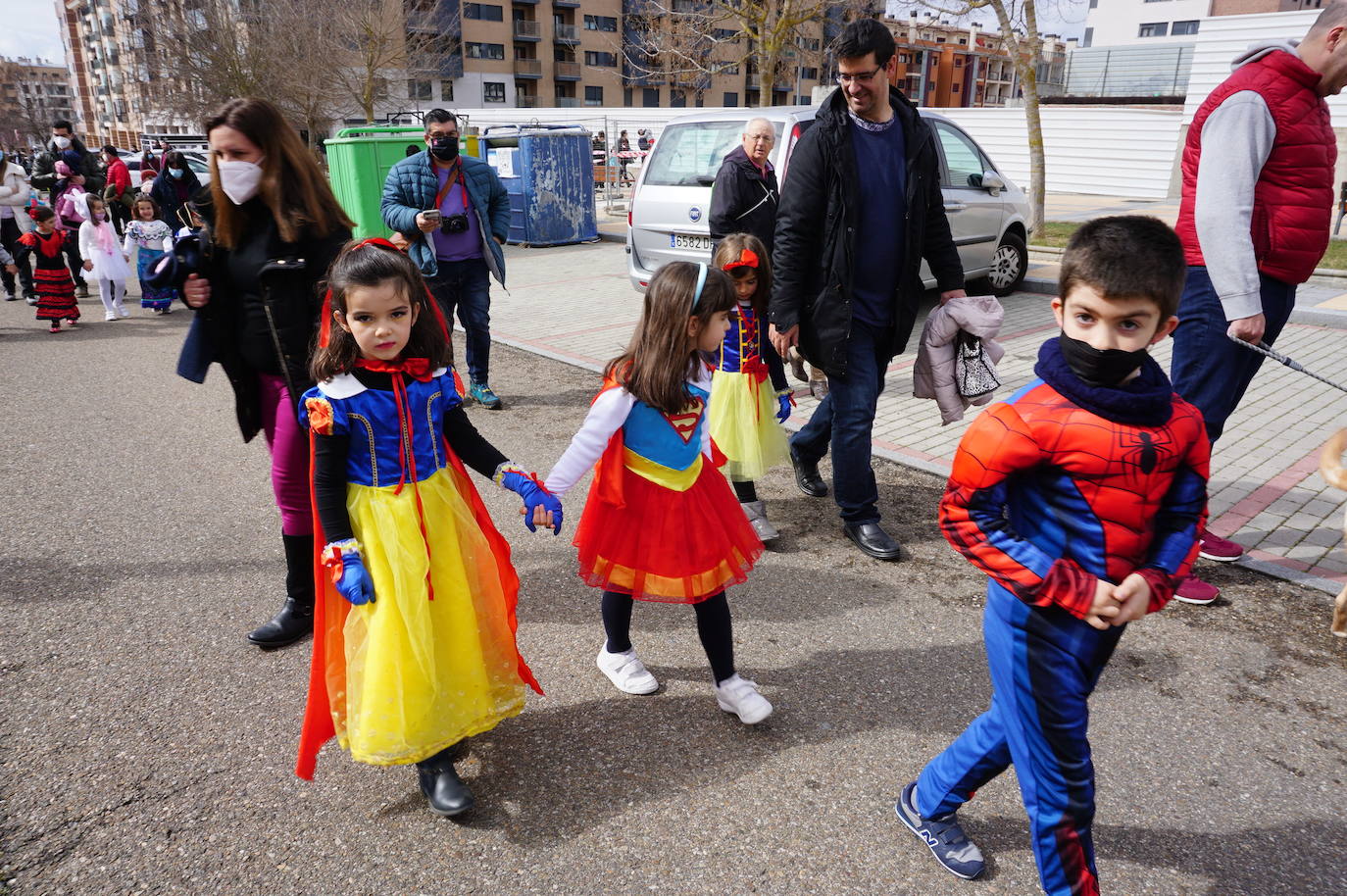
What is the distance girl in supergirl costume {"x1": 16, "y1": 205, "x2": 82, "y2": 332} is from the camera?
9.59 m

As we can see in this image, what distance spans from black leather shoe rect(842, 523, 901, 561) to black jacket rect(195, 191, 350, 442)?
259 centimetres

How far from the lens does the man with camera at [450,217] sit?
243 inches

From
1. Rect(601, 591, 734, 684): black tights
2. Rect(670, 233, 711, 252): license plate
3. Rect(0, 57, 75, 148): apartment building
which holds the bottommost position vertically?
Rect(601, 591, 734, 684): black tights

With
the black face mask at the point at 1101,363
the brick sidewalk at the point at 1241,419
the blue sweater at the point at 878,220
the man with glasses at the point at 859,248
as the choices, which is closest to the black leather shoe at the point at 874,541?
the man with glasses at the point at 859,248

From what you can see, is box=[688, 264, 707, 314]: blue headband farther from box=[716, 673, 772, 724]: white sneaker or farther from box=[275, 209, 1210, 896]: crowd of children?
box=[716, 673, 772, 724]: white sneaker

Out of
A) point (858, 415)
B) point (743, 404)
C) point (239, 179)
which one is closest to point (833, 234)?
point (858, 415)

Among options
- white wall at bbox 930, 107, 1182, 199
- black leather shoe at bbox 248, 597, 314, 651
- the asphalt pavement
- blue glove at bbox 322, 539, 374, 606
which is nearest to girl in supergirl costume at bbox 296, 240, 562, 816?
blue glove at bbox 322, 539, 374, 606

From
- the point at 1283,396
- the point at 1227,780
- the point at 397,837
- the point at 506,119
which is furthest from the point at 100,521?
the point at 506,119

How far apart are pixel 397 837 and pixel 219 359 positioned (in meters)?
1.93

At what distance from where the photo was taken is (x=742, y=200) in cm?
519

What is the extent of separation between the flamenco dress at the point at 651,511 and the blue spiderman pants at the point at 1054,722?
1.09m

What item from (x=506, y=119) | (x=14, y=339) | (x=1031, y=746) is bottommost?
(x=14, y=339)

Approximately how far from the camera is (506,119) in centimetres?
3722

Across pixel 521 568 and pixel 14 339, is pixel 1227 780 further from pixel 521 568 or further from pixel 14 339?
pixel 14 339
